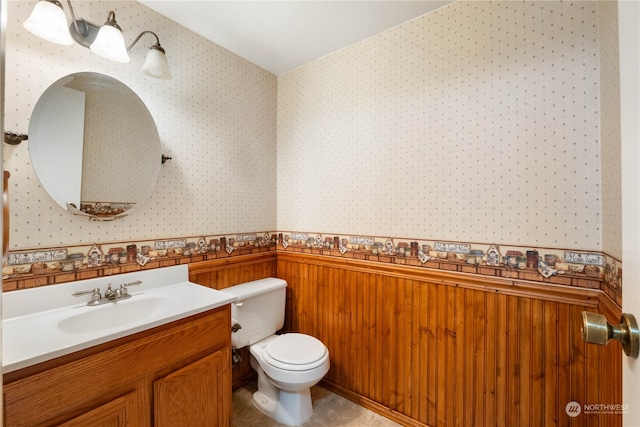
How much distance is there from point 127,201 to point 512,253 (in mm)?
1967

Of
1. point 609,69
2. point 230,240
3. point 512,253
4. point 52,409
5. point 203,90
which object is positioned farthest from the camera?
point 230,240

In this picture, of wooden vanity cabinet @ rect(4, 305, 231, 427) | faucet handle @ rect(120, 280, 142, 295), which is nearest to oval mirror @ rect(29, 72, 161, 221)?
faucet handle @ rect(120, 280, 142, 295)

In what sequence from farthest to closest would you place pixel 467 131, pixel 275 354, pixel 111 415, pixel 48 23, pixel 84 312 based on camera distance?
pixel 275 354, pixel 467 131, pixel 84 312, pixel 48 23, pixel 111 415

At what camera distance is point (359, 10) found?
1588 millimetres

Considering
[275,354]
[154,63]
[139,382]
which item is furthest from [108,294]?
[154,63]

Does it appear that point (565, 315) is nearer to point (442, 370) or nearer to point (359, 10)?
point (442, 370)

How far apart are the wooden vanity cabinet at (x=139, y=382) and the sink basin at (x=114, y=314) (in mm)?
162

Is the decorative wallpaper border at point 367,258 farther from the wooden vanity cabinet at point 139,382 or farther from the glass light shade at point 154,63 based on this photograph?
the glass light shade at point 154,63

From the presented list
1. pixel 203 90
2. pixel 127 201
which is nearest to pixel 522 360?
pixel 127 201

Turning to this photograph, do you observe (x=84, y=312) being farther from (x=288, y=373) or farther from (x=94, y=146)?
(x=288, y=373)

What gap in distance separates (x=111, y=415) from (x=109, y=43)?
1.55 metres

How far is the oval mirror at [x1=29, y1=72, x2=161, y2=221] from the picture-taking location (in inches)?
49.8

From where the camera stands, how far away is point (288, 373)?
1531mm

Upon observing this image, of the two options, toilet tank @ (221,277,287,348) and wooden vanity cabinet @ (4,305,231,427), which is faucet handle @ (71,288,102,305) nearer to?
wooden vanity cabinet @ (4,305,231,427)
